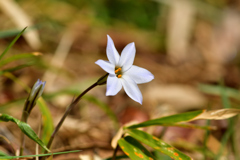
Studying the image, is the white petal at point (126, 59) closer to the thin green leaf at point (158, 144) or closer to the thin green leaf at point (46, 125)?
the thin green leaf at point (158, 144)

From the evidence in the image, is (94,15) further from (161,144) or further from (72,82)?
(161,144)

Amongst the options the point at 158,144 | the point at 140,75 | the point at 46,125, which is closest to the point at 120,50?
the point at 46,125

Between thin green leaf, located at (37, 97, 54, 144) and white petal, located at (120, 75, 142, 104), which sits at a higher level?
white petal, located at (120, 75, 142, 104)

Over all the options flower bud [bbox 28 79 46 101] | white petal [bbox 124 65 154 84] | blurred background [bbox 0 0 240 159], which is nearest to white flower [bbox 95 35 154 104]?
white petal [bbox 124 65 154 84]

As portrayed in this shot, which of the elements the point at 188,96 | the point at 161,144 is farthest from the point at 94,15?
the point at 161,144

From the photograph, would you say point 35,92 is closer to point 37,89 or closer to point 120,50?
point 37,89

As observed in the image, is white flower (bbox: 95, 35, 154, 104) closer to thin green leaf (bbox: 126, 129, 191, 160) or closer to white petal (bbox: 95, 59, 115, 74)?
white petal (bbox: 95, 59, 115, 74)

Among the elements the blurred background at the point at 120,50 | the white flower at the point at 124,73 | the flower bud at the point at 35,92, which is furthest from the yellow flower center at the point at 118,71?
the blurred background at the point at 120,50
